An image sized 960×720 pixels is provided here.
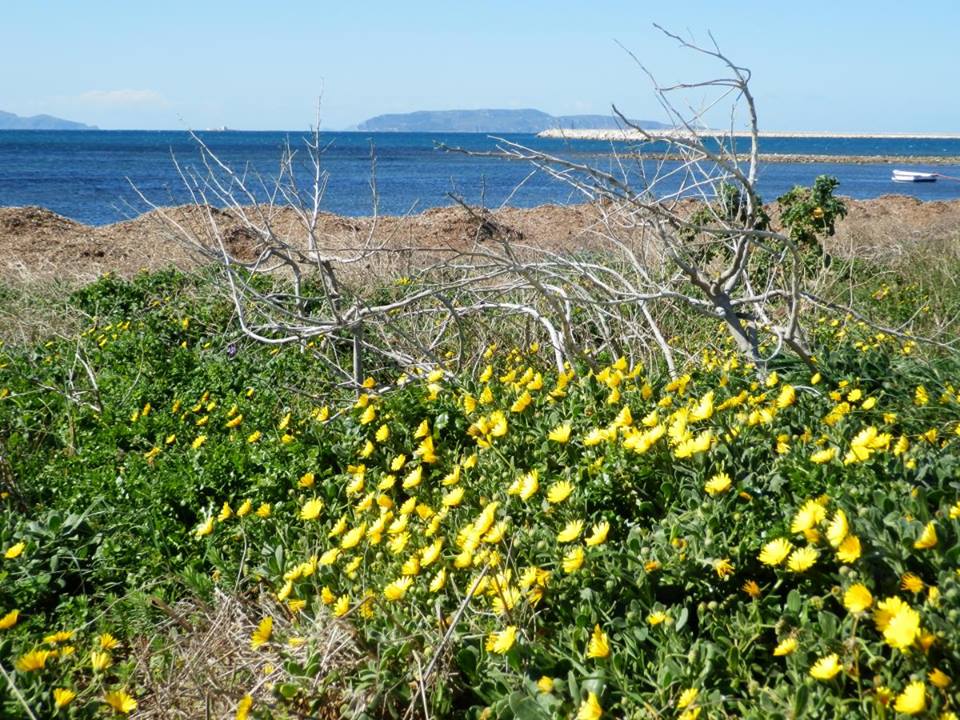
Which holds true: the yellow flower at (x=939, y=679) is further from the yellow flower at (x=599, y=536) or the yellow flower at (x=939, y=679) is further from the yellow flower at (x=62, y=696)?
the yellow flower at (x=62, y=696)

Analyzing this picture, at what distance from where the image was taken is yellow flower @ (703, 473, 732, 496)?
2555mm

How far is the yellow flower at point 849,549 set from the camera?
2109 mm

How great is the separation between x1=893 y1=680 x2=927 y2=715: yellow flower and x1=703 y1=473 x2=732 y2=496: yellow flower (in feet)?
2.61

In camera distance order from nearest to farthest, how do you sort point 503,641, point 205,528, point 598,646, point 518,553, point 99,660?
point 598,646 → point 503,641 → point 99,660 → point 518,553 → point 205,528

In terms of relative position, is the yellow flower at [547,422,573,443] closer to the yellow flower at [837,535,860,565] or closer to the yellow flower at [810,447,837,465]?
the yellow flower at [810,447,837,465]

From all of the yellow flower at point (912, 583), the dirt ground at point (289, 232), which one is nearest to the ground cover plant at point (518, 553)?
the yellow flower at point (912, 583)

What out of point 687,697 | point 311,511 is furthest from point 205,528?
point 687,697

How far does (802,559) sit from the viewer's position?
2.23m

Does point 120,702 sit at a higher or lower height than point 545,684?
lower

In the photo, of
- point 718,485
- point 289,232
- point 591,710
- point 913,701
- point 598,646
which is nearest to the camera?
point 913,701

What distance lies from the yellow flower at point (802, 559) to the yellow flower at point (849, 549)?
8 centimetres

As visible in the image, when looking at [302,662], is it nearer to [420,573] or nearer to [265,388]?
[420,573]

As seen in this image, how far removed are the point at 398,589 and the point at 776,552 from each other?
0.94 metres

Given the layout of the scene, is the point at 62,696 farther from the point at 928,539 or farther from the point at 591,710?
the point at 928,539
